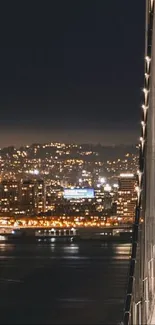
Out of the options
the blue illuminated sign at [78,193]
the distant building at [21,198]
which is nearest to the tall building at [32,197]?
the distant building at [21,198]

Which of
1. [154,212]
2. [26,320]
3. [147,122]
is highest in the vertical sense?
[147,122]

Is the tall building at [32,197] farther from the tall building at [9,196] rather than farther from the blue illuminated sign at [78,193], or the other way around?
the blue illuminated sign at [78,193]

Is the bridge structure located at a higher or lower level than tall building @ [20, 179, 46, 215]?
lower

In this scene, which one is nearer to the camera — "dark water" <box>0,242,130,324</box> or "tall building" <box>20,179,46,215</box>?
"dark water" <box>0,242,130,324</box>

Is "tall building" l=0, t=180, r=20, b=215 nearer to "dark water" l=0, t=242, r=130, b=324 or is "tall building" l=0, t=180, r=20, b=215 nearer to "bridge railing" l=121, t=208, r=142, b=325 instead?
"dark water" l=0, t=242, r=130, b=324

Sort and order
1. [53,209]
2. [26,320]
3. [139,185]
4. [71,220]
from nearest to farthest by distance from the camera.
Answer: [139,185]
[26,320]
[71,220]
[53,209]

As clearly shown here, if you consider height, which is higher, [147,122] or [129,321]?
[147,122]

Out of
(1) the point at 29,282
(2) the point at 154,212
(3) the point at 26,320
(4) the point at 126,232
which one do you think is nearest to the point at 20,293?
(1) the point at 29,282

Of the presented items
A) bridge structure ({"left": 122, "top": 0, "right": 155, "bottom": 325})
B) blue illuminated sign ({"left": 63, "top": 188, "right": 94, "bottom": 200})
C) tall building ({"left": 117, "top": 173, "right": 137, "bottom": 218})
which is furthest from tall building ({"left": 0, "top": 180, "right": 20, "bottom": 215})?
bridge structure ({"left": 122, "top": 0, "right": 155, "bottom": 325})

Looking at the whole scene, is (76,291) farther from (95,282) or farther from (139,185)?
(139,185)
